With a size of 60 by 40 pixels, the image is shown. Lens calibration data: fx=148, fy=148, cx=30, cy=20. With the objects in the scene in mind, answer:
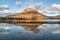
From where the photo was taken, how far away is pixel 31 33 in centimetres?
347

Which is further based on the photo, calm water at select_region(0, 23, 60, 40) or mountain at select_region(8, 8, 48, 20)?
mountain at select_region(8, 8, 48, 20)

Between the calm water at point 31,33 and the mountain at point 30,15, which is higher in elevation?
the mountain at point 30,15

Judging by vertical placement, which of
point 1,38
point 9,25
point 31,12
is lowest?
point 1,38

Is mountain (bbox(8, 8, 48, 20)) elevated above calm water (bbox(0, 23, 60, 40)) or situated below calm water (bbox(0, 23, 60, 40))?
above

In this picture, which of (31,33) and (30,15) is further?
(30,15)

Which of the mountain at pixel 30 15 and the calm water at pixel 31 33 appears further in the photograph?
the mountain at pixel 30 15

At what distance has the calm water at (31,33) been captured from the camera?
3.41m

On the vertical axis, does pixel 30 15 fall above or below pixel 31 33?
above

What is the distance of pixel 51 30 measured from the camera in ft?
11.6

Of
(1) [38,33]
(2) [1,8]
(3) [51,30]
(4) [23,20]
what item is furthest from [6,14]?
(3) [51,30]

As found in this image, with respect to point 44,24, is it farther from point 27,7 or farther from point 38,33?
point 27,7

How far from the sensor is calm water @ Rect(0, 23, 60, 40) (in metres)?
3.41

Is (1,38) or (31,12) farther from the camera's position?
(31,12)

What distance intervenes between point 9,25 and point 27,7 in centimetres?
61
